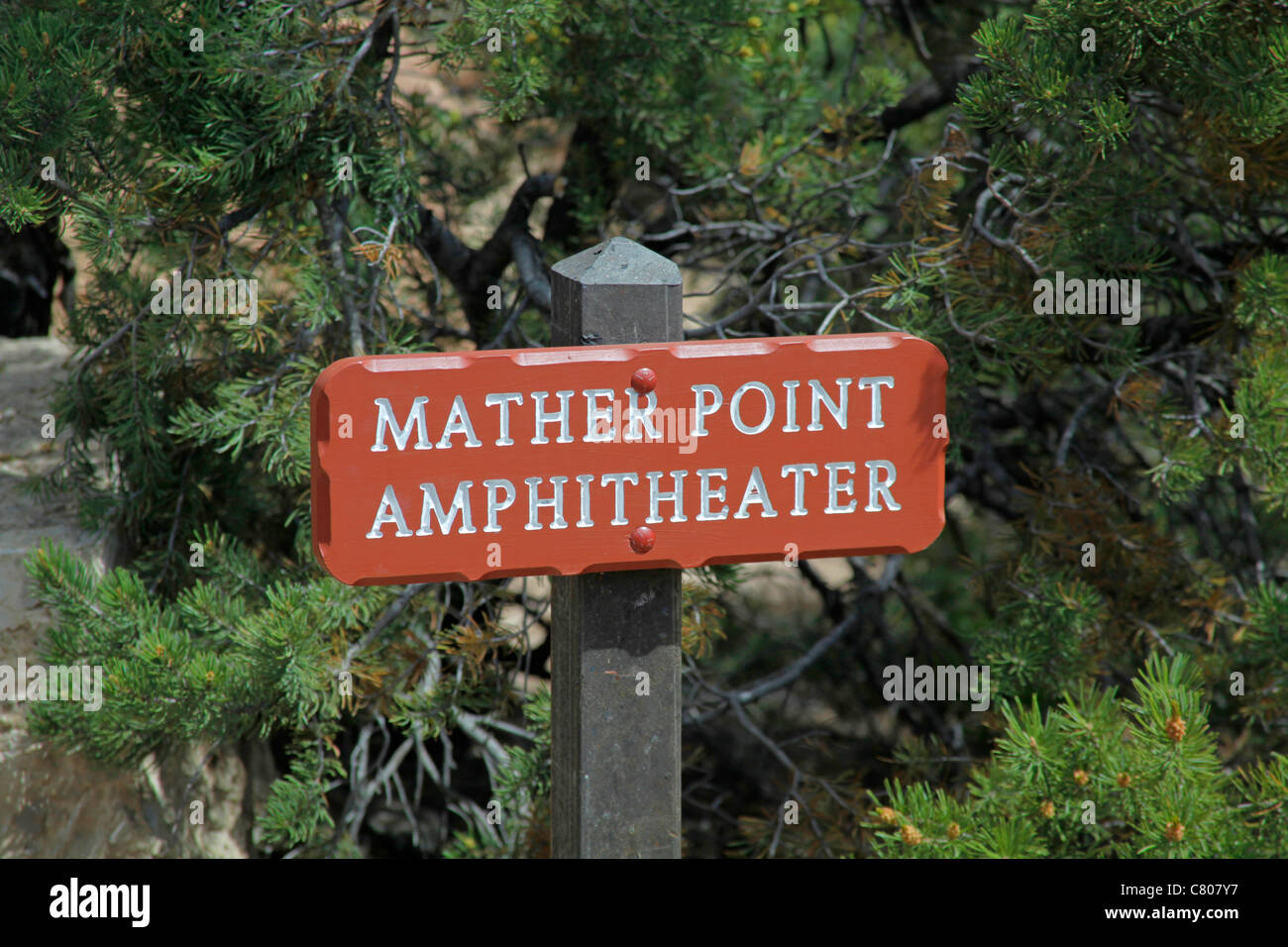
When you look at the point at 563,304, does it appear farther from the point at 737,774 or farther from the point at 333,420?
the point at 737,774

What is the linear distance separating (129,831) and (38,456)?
873mm

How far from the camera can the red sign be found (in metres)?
1.51

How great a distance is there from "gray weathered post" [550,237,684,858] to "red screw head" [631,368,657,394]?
8cm

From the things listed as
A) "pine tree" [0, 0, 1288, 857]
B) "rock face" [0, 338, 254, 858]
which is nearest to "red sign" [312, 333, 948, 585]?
"pine tree" [0, 0, 1288, 857]

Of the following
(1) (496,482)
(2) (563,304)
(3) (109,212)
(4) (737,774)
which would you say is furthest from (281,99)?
(4) (737,774)

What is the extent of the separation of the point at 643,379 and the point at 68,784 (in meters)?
1.57

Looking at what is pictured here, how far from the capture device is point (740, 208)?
294cm

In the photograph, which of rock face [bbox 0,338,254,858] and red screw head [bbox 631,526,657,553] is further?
rock face [bbox 0,338,254,858]

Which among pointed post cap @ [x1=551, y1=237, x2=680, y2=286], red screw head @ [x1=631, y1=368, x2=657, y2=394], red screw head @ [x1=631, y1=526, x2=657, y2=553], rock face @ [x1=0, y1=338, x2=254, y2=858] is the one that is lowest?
rock face @ [x1=0, y1=338, x2=254, y2=858]

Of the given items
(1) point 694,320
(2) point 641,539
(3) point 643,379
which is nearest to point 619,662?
(2) point 641,539

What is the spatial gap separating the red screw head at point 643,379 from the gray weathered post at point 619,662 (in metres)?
0.08

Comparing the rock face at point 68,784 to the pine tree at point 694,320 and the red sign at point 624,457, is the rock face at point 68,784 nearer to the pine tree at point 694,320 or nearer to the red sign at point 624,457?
the pine tree at point 694,320

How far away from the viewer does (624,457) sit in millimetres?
1554

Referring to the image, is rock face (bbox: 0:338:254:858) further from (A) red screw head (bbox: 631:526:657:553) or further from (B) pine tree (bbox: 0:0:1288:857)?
(A) red screw head (bbox: 631:526:657:553)
